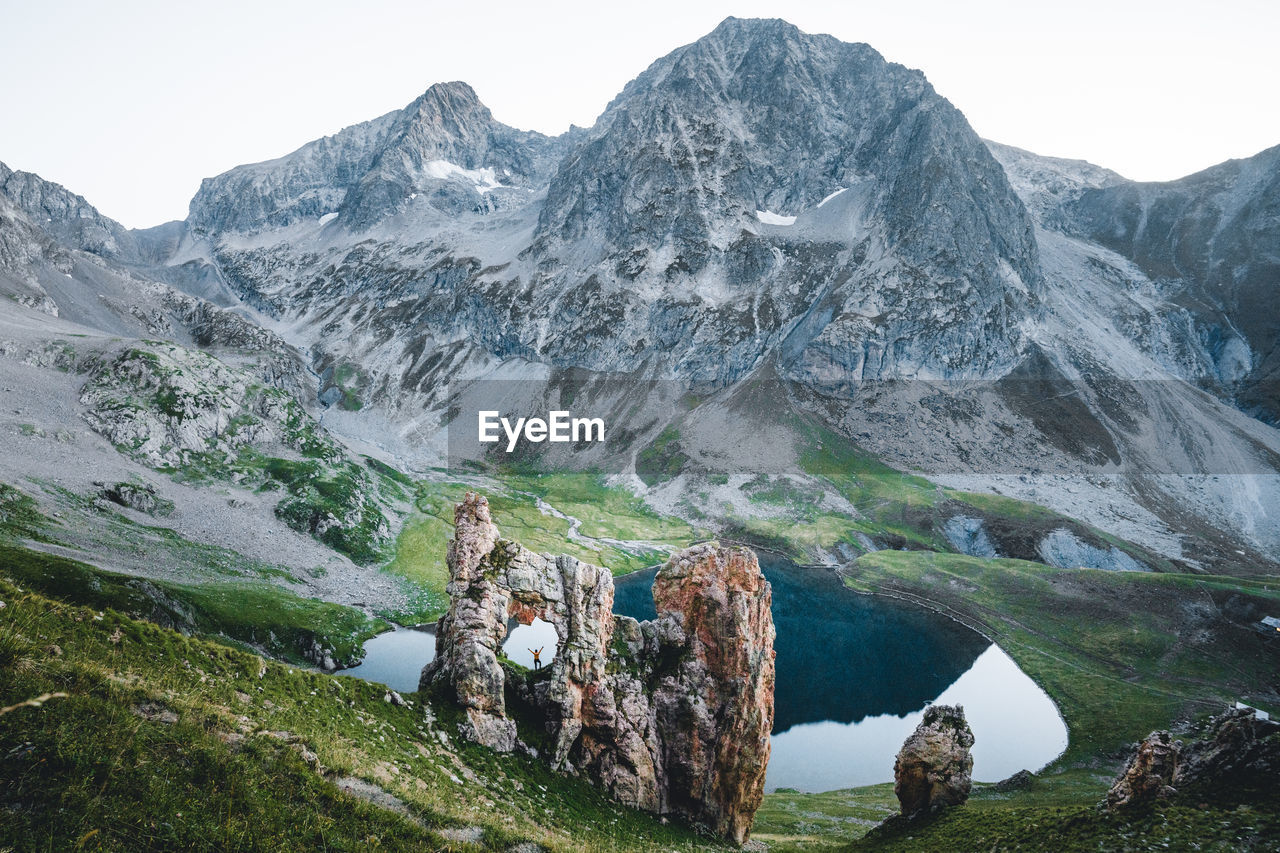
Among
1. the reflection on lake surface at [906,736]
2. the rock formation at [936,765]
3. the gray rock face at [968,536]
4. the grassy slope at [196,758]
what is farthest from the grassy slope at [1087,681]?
the grassy slope at [196,758]

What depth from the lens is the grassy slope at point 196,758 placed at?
852 centimetres

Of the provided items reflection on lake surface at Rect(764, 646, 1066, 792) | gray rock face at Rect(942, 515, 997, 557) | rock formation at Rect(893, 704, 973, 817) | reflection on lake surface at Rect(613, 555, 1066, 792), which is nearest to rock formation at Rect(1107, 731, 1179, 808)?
rock formation at Rect(893, 704, 973, 817)

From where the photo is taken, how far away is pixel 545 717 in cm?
3197

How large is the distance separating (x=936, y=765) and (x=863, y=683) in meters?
56.7

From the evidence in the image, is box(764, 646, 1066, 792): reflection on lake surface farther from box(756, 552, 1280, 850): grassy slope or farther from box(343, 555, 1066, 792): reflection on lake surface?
box(756, 552, 1280, 850): grassy slope

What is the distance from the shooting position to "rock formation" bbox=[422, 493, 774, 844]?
31484mm

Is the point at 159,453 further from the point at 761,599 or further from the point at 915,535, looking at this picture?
the point at 915,535

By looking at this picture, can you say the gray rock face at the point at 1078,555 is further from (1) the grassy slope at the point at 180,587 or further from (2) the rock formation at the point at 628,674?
(1) the grassy slope at the point at 180,587

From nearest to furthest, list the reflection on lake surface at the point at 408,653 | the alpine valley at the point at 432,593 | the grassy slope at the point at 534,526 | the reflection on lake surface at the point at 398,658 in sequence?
the alpine valley at the point at 432,593, the reflection on lake surface at the point at 398,658, the reflection on lake surface at the point at 408,653, the grassy slope at the point at 534,526

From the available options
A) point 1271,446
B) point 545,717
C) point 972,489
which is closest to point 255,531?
point 545,717

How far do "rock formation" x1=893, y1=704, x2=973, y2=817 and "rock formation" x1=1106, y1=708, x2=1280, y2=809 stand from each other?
38.4 feet

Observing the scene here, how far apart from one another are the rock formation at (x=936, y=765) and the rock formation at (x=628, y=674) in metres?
9.77

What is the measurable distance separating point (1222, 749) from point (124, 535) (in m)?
107

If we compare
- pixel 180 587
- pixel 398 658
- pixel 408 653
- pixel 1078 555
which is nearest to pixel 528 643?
pixel 408 653
